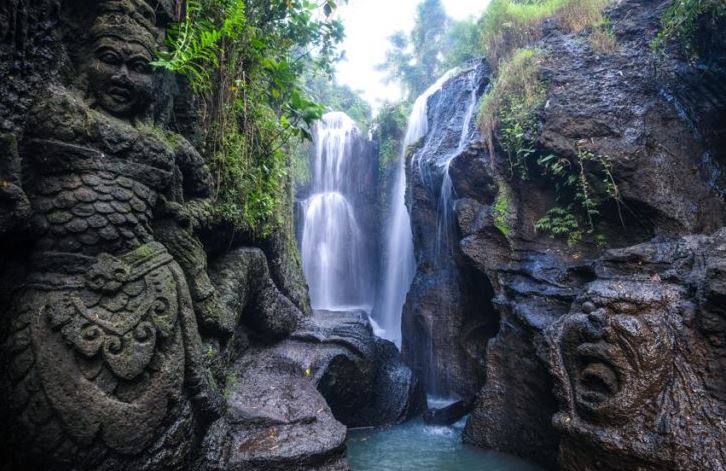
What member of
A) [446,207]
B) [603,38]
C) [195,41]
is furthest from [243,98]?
[603,38]

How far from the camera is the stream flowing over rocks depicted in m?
2.51

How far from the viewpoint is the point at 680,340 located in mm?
3725

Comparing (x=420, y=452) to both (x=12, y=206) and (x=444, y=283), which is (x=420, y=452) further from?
(x=12, y=206)

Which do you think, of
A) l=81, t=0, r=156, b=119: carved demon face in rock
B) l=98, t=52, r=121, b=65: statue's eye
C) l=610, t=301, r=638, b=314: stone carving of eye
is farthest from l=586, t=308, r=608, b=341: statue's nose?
l=98, t=52, r=121, b=65: statue's eye

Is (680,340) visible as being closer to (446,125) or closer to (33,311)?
(33,311)

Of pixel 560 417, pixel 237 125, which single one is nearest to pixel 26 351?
pixel 237 125

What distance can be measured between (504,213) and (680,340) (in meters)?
3.06

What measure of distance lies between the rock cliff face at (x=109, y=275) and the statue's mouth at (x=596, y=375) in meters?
2.44

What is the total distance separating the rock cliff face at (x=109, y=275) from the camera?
2.39 m

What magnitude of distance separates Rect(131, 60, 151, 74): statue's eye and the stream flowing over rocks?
0.32ft

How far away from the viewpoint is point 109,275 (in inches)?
105

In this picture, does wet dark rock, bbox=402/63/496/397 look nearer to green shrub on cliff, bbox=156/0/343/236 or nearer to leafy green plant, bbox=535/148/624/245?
leafy green plant, bbox=535/148/624/245

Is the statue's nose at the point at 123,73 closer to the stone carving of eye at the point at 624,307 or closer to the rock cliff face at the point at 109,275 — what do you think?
the rock cliff face at the point at 109,275

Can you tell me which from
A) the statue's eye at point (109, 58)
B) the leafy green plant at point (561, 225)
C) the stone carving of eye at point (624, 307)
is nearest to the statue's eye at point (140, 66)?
the statue's eye at point (109, 58)
